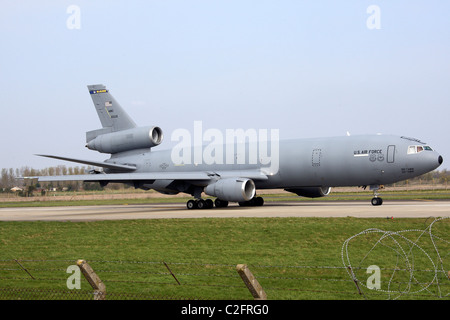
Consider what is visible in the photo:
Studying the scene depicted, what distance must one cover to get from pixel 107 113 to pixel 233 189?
15.3 metres

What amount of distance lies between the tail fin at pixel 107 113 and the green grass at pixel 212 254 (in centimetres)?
1852

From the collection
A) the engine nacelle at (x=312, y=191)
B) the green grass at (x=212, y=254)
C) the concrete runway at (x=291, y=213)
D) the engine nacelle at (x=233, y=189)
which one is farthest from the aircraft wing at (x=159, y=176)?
the green grass at (x=212, y=254)

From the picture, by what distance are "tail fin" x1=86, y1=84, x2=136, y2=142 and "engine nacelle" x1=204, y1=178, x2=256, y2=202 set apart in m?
11.5

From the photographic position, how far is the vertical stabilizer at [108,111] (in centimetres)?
4547

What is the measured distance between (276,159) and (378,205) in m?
7.36

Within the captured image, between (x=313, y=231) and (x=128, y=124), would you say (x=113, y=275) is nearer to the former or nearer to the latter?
(x=313, y=231)

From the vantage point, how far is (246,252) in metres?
17.8

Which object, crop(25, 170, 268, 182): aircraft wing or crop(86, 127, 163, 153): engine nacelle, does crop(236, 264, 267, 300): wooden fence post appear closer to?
crop(25, 170, 268, 182): aircraft wing

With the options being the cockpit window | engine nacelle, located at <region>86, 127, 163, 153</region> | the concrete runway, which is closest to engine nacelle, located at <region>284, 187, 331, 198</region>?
the concrete runway

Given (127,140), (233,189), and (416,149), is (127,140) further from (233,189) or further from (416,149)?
(416,149)

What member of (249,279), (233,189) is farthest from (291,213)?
(249,279)

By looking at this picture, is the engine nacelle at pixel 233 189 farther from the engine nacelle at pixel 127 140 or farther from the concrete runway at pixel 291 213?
the engine nacelle at pixel 127 140

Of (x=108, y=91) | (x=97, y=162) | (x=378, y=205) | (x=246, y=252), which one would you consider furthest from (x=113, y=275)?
(x=108, y=91)

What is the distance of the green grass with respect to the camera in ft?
43.1
